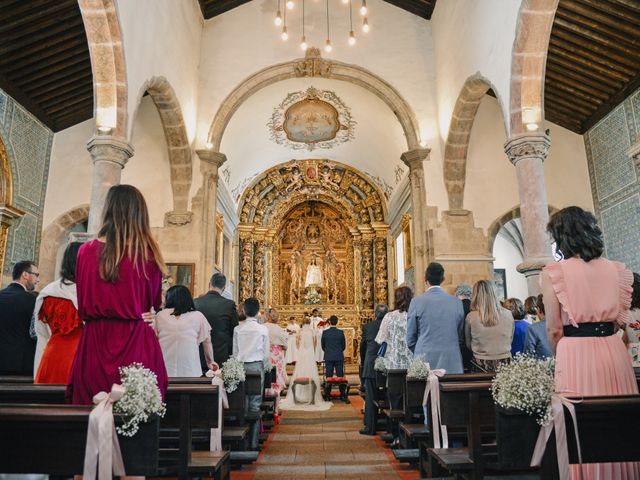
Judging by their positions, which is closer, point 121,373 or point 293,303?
point 121,373

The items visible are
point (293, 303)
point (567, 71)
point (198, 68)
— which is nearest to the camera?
point (567, 71)

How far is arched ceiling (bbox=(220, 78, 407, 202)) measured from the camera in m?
13.2

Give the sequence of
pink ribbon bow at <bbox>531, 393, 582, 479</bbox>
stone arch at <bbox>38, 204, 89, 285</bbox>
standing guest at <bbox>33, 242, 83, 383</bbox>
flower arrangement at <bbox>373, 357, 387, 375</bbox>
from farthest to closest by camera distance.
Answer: stone arch at <bbox>38, 204, 89, 285</bbox> < flower arrangement at <bbox>373, 357, 387, 375</bbox> < standing guest at <bbox>33, 242, 83, 383</bbox> < pink ribbon bow at <bbox>531, 393, 582, 479</bbox>

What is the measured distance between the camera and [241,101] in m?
12.2

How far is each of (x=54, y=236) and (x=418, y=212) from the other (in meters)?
7.55

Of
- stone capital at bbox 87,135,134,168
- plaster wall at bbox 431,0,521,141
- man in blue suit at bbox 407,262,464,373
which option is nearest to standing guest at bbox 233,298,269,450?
man in blue suit at bbox 407,262,464,373

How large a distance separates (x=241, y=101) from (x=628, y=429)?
36.3 ft

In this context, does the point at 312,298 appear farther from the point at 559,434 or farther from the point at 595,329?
the point at 559,434

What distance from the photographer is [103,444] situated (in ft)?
6.58

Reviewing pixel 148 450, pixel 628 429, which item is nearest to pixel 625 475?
pixel 628 429

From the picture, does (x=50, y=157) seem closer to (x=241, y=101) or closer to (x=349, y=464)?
(x=241, y=101)

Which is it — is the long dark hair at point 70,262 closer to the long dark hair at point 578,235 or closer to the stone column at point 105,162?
the long dark hair at point 578,235

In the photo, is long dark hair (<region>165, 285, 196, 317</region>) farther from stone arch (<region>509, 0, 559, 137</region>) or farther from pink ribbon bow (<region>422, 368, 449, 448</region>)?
stone arch (<region>509, 0, 559, 137</region>)

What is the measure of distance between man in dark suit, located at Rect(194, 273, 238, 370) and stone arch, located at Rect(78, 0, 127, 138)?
11.7 ft
